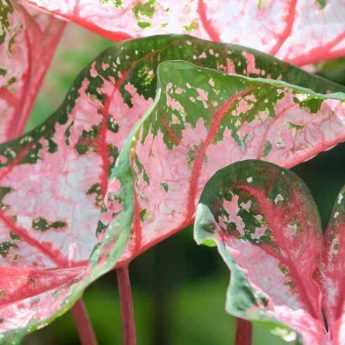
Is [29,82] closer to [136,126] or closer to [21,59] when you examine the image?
[21,59]

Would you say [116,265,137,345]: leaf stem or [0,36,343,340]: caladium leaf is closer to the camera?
[0,36,343,340]: caladium leaf

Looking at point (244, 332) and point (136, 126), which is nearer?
point (136, 126)

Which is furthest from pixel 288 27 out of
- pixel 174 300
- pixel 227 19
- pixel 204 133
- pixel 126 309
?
pixel 174 300

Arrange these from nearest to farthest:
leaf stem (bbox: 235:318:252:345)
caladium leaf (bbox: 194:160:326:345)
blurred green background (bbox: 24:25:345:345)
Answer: caladium leaf (bbox: 194:160:326:345) → leaf stem (bbox: 235:318:252:345) → blurred green background (bbox: 24:25:345:345)

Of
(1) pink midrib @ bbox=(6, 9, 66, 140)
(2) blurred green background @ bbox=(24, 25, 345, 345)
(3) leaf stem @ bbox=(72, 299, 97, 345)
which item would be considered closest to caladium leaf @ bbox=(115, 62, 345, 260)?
(3) leaf stem @ bbox=(72, 299, 97, 345)

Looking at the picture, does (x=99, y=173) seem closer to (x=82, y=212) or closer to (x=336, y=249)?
(x=82, y=212)

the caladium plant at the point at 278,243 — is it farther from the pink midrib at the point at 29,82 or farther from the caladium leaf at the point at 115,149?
the pink midrib at the point at 29,82

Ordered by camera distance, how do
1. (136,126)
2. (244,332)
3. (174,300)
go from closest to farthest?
1. (136,126)
2. (244,332)
3. (174,300)

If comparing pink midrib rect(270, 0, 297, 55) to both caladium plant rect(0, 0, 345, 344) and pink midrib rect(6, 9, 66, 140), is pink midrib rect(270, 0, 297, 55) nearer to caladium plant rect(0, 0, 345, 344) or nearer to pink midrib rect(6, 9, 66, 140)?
caladium plant rect(0, 0, 345, 344)

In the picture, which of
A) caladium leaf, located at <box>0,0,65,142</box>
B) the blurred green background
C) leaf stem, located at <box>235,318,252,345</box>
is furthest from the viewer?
the blurred green background
